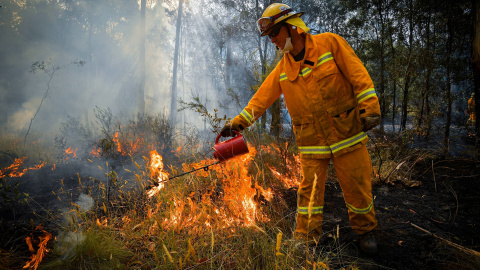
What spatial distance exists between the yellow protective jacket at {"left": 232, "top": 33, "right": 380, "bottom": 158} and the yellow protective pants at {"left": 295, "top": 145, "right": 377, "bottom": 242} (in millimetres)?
105

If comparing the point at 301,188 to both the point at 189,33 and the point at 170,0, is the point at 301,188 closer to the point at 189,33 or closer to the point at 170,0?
the point at 170,0

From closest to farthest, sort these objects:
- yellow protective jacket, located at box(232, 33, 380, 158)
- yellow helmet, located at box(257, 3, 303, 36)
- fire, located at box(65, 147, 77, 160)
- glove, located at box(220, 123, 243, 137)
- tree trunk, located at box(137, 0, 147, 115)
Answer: yellow protective jacket, located at box(232, 33, 380, 158) < yellow helmet, located at box(257, 3, 303, 36) < glove, located at box(220, 123, 243, 137) < fire, located at box(65, 147, 77, 160) < tree trunk, located at box(137, 0, 147, 115)

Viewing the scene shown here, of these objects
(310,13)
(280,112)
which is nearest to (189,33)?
(310,13)

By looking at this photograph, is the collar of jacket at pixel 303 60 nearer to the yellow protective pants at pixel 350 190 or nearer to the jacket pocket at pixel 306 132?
the jacket pocket at pixel 306 132

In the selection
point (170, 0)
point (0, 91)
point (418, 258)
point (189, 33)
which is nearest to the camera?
point (418, 258)

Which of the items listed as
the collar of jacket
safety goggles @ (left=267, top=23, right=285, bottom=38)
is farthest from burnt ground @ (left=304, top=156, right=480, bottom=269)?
safety goggles @ (left=267, top=23, right=285, bottom=38)

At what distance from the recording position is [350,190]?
1999 millimetres

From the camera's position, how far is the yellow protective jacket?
1.95m

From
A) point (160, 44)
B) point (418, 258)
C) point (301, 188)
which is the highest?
point (160, 44)

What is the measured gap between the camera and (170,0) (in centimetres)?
1816

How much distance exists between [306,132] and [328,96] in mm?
383

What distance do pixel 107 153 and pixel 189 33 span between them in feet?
70.3

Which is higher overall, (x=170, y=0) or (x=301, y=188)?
(x=170, y=0)

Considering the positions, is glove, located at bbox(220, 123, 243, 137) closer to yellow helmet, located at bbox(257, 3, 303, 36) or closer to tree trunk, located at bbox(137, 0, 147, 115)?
yellow helmet, located at bbox(257, 3, 303, 36)
